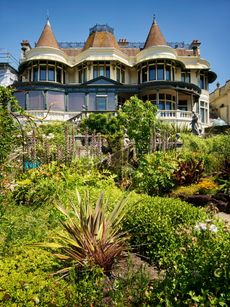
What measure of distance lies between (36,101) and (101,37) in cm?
999

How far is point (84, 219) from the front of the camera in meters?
4.72

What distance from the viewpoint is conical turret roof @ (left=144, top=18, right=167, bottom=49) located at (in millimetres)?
32406

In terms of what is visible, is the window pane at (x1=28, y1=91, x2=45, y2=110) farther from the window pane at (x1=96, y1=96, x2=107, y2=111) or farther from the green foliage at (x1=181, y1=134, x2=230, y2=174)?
the green foliage at (x1=181, y1=134, x2=230, y2=174)

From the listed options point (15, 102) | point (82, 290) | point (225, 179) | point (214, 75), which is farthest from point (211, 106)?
point (82, 290)

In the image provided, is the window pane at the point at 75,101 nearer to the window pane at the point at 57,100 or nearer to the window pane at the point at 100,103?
the window pane at the point at 57,100

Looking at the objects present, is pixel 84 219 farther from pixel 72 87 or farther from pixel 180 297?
pixel 72 87

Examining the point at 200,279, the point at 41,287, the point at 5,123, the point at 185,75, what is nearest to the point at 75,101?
the point at 185,75

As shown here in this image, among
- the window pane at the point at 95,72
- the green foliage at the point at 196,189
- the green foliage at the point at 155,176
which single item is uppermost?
the window pane at the point at 95,72

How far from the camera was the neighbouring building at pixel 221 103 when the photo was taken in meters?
37.9

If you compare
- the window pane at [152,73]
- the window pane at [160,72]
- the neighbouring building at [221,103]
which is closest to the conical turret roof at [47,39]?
the window pane at [152,73]

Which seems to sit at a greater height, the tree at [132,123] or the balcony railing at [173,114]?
the balcony railing at [173,114]

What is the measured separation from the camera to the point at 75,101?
101 ft

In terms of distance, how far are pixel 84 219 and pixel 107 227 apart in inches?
15.2

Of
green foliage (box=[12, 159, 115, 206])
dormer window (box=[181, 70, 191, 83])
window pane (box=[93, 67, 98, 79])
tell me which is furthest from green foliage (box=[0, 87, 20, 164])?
dormer window (box=[181, 70, 191, 83])
